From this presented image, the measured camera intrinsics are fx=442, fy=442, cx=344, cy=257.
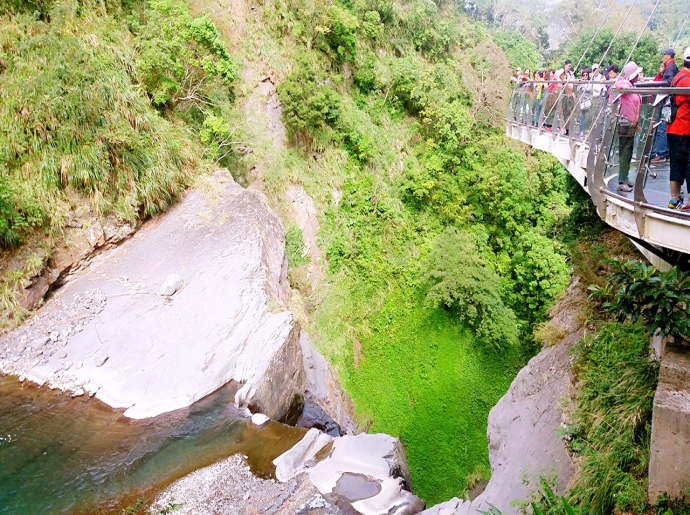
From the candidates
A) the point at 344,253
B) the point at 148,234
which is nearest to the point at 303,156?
the point at 344,253

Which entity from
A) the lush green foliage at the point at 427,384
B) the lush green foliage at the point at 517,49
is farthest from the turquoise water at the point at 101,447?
the lush green foliage at the point at 517,49

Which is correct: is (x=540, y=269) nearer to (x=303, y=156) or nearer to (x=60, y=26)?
(x=303, y=156)

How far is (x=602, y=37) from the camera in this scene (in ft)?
81.9

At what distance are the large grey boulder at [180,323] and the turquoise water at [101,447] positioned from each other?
0.28 metres

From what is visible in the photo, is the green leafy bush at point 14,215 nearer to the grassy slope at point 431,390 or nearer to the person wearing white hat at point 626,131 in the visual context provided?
the grassy slope at point 431,390

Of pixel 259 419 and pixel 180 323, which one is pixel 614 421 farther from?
pixel 180 323

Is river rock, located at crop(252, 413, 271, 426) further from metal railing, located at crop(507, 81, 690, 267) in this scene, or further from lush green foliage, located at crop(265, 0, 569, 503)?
metal railing, located at crop(507, 81, 690, 267)

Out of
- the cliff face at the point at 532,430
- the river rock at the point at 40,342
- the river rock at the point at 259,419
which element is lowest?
the river rock at the point at 259,419

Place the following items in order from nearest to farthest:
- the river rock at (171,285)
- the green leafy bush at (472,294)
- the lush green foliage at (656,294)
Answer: the lush green foliage at (656,294), the river rock at (171,285), the green leafy bush at (472,294)

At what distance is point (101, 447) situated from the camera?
6.50 meters

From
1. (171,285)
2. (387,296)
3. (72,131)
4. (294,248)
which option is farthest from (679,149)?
(387,296)

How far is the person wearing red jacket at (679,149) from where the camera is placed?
3.99 m

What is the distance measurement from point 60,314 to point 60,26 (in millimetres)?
6900

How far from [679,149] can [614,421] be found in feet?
8.83
